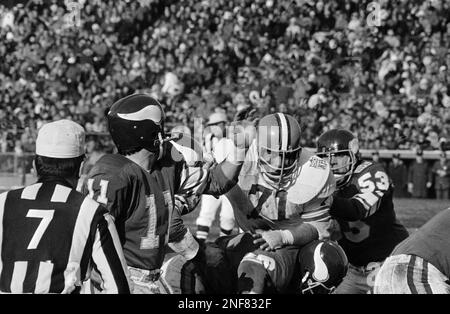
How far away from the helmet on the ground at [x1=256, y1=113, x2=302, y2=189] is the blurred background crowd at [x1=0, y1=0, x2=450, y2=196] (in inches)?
415

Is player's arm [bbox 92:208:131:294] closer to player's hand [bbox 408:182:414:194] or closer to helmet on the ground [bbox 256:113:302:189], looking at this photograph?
helmet on the ground [bbox 256:113:302:189]

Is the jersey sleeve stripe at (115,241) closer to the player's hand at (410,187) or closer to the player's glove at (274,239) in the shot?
the player's glove at (274,239)

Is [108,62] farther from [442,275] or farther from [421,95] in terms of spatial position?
[442,275]

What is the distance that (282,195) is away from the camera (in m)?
5.29

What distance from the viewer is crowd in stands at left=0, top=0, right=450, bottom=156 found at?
16172 mm

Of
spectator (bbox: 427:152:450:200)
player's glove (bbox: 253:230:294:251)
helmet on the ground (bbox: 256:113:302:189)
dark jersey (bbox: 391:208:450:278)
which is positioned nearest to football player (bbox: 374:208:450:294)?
dark jersey (bbox: 391:208:450:278)

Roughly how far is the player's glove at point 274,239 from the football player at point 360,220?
1.19 metres

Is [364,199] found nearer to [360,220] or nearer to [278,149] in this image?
[360,220]

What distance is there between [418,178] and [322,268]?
11366mm

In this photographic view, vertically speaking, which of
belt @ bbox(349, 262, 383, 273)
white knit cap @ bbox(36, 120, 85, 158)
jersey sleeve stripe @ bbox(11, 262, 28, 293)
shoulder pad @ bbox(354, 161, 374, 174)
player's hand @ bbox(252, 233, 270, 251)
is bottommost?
belt @ bbox(349, 262, 383, 273)

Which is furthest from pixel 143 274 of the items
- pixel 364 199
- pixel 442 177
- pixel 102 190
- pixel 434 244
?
pixel 442 177

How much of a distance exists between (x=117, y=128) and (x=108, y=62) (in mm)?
17398

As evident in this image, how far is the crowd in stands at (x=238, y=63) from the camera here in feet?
53.1

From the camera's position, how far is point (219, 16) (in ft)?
67.8
